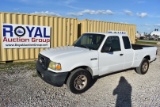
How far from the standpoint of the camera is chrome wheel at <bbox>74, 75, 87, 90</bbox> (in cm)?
522

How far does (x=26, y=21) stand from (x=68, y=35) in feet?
9.48

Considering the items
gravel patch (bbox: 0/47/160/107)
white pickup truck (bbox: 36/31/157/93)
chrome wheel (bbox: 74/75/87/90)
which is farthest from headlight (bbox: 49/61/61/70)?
gravel patch (bbox: 0/47/160/107)

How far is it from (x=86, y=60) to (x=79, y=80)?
2.23ft

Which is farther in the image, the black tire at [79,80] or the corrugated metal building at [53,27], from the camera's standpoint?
the corrugated metal building at [53,27]

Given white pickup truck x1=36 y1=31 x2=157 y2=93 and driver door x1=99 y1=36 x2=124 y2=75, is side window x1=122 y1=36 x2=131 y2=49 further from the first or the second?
driver door x1=99 y1=36 x2=124 y2=75

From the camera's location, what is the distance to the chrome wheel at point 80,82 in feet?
17.1

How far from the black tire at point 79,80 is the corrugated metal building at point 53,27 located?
539 cm

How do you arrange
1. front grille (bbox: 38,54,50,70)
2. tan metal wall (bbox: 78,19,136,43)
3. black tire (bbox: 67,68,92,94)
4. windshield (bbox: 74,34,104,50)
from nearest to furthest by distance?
black tire (bbox: 67,68,92,94) < front grille (bbox: 38,54,50,70) < windshield (bbox: 74,34,104,50) < tan metal wall (bbox: 78,19,136,43)

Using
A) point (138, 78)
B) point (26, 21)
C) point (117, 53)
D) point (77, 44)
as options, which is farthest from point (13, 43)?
point (138, 78)

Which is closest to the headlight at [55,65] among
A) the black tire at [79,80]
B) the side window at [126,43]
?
the black tire at [79,80]

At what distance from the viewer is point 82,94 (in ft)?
17.5

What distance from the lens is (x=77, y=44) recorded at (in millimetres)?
6562

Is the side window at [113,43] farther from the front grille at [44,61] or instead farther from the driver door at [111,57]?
the front grille at [44,61]

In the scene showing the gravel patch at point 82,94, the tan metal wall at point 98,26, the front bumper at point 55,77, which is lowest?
the gravel patch at point 82,94
